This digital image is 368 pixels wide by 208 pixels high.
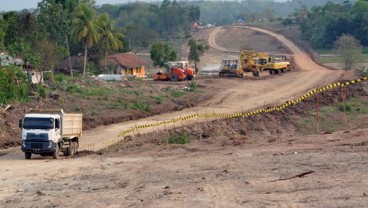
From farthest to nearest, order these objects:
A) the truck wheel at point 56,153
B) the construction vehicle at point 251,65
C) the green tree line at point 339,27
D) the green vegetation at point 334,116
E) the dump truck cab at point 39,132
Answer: the green tree line at point 339,27
the construction vehicle at point 251,65
the green vegetation at point 334,116
the truck wheel at point 56,153
the dump truck cab at point 39,132

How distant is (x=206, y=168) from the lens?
27375mm

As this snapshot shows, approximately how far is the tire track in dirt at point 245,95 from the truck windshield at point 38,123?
6.77 metres

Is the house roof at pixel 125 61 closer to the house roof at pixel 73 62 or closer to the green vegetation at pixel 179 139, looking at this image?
the house roof at pixel 73 62

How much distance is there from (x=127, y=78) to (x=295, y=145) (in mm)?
45272

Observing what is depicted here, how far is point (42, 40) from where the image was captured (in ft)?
228

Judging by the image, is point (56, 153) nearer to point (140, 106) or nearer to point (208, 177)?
point (208, 177)

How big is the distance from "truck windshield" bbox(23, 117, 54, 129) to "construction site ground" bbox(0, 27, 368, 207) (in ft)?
5.15

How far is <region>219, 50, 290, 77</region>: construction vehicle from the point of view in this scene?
77875 mm

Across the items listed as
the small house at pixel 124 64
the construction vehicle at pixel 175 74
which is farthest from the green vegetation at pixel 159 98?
the small house at pixel 124 64

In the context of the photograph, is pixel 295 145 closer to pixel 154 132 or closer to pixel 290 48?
pixel 154 132

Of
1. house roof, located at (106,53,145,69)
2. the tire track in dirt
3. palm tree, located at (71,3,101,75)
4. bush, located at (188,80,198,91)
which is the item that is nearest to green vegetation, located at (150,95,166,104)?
the tire track in dirt

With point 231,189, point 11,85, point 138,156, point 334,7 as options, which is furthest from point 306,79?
point 334,7

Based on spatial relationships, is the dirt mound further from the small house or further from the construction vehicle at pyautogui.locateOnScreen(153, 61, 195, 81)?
the small house

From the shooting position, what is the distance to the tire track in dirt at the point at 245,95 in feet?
157
